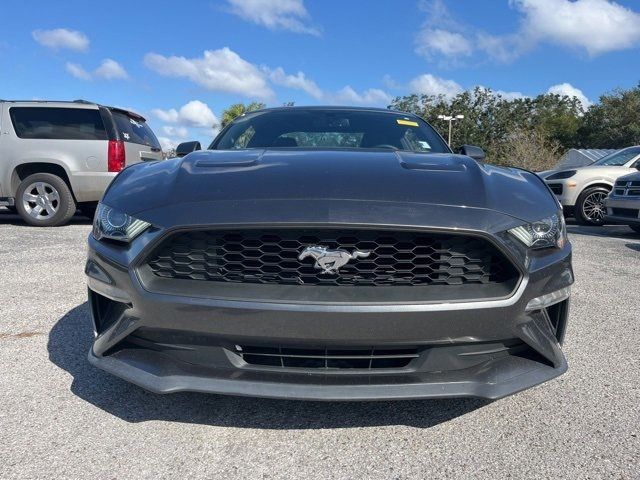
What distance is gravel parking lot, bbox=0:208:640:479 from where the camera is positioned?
1919mm

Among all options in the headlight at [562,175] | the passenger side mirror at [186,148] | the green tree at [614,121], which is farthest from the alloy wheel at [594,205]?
the green tree at [614,121]

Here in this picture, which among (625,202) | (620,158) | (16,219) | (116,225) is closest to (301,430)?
(116,225)

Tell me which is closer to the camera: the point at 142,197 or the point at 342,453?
the point at 342,453

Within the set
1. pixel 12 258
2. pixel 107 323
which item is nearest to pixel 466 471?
pixel 107 323

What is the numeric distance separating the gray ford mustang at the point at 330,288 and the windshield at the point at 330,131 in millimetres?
1321

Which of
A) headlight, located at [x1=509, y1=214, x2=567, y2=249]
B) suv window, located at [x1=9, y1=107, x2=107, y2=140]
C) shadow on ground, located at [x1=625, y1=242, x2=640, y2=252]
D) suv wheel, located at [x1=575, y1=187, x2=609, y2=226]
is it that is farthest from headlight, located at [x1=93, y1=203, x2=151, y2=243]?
suv wheel, located at [x1=575, y1=187, x2=609, y2=226]

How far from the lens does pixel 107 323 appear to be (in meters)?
2.14

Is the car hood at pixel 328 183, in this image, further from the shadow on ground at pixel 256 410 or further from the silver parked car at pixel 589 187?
the silver parked car at pixel 589 187

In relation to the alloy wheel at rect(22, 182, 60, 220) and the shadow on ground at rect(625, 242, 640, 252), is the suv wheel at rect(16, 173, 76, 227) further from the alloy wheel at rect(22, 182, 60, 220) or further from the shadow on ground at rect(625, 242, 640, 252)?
the shadow on ground at rect(625, 242, 640, 252)

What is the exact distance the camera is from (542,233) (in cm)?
208

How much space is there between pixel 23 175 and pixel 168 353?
7.60 m

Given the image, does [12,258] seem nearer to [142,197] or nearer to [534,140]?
[142,197]

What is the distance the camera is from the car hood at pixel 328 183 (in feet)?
6.69

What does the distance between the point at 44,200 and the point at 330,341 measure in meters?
7.71
